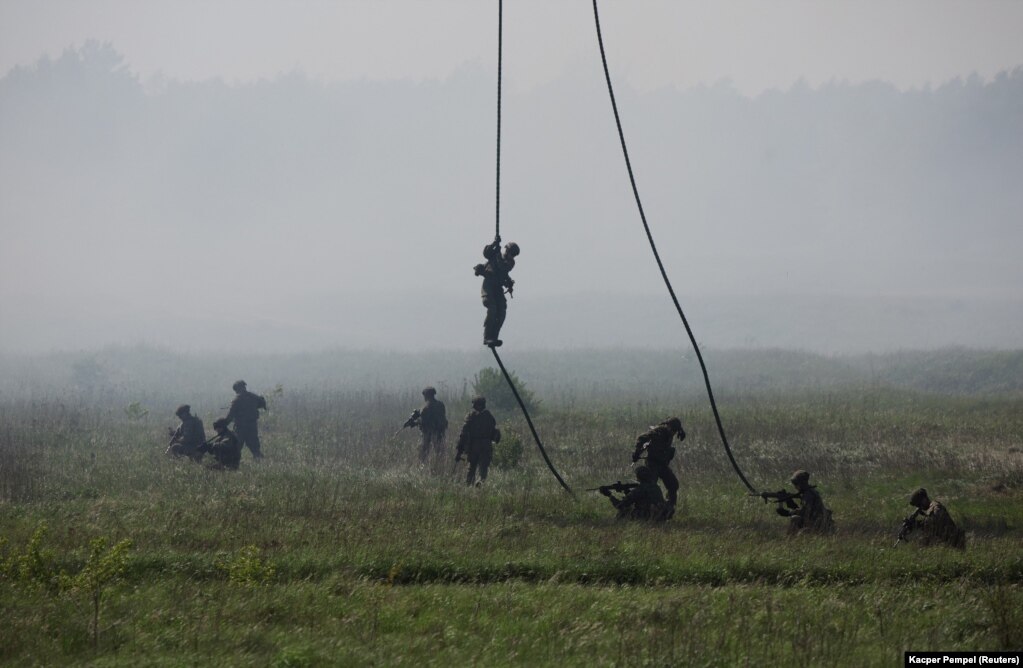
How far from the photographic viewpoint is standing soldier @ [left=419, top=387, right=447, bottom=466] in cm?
2084

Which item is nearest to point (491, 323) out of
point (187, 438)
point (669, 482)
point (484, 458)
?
point (484, 458)

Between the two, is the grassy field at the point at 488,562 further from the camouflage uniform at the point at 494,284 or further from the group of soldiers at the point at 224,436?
the camouflage uniform at the point at 494,284

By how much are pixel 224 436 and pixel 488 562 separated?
10.4m

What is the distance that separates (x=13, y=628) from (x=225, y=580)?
2.58 meters

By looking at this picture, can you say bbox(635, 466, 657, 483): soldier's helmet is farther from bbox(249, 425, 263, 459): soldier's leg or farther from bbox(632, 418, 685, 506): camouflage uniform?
bbox(249, 425, 263, 459): soldier's leg

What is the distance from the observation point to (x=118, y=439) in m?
23.3

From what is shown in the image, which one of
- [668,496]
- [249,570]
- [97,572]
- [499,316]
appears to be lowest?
[249,570]

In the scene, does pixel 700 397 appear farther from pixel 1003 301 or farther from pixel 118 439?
pixel 1003 301

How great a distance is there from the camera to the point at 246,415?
21609 millimetres

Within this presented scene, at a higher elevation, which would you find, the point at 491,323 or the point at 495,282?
the point at 495,282

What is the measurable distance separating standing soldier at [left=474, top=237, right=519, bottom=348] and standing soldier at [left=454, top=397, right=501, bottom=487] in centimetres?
205

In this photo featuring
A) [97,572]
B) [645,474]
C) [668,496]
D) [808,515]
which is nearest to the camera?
[97,572]

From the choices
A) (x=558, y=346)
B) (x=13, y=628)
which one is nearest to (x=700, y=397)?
(x=13, y=628)

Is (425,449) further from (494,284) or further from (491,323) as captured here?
(494,284)
